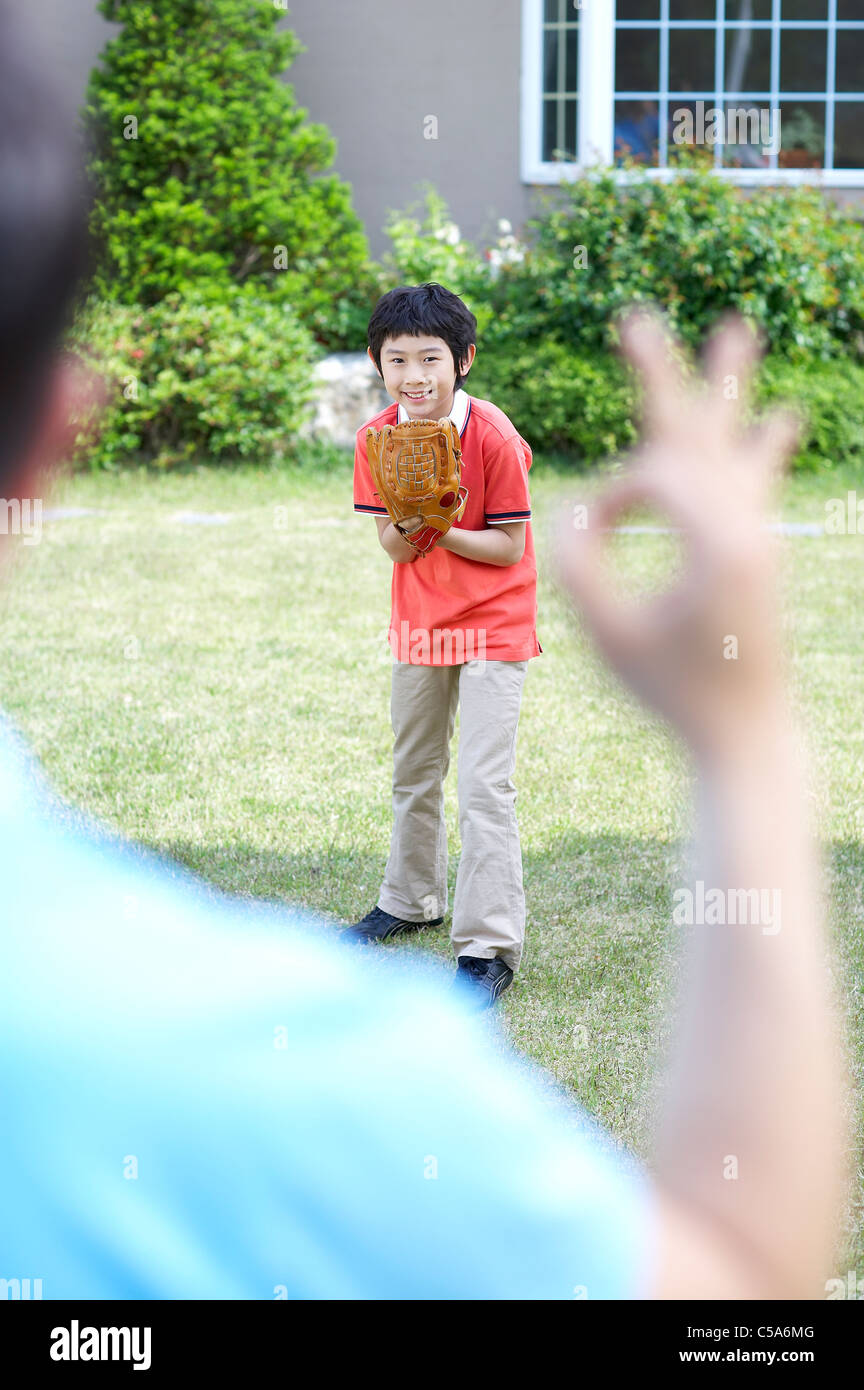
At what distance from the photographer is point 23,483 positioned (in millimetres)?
787

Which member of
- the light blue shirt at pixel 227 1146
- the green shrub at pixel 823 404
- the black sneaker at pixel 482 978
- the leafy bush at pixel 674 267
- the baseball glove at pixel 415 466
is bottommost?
the black sneaker at pixel 482 978

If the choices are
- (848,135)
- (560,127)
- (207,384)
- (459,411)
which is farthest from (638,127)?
(459,411)

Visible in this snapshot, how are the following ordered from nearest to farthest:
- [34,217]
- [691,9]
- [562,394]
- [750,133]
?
[34,217] → [562,394] → [691,9] → [750,133]

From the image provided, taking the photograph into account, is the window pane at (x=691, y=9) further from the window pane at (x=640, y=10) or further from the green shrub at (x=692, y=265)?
the green shrub at (x=692, y=265)

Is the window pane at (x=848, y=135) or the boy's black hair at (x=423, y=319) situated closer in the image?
the boy's black hair at (x=423, y=319)

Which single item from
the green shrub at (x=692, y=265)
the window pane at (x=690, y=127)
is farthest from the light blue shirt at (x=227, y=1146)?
the window pane at (x=690, y=127)

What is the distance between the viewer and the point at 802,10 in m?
11.5

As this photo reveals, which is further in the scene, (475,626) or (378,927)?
(378,927)

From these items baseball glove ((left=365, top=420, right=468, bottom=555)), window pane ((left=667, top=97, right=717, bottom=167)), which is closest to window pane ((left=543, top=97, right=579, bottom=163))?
window pane ((left=667, top=97, right=717, bottom=167))

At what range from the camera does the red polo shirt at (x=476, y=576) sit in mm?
2930

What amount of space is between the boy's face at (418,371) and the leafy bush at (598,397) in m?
6.69

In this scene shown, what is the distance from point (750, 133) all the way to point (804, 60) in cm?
76

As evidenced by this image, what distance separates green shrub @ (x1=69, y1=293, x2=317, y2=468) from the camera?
30.5ft

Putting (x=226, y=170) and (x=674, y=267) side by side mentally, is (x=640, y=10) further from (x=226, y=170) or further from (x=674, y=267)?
(x=226, y=170)
